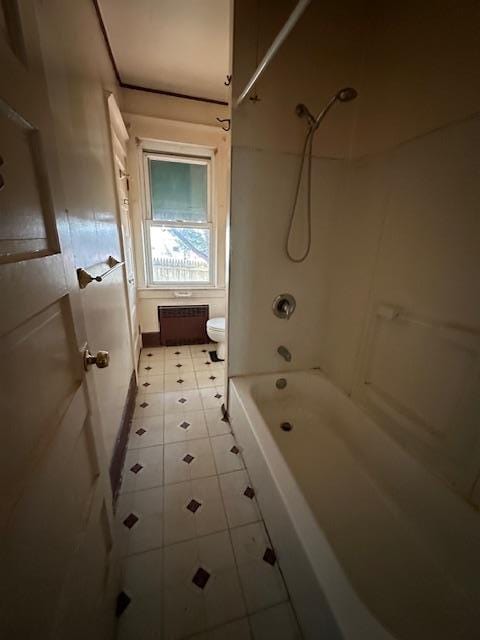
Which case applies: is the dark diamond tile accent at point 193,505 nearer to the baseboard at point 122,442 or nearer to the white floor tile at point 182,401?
the baseboard at point 122,442

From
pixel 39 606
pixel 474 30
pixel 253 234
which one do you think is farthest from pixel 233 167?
pixel 39 606

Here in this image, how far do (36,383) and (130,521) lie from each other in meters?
1.19

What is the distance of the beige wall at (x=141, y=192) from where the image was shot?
239 centimetres

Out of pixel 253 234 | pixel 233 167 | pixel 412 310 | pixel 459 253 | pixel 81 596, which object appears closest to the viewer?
pixel 81 596

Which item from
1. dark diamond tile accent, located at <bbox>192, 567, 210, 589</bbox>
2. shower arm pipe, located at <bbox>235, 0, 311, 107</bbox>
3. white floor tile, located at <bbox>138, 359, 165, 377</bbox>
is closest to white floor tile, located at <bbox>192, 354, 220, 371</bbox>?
white floor tile, located at <bbox>138, 359, 165, 377</bbox>

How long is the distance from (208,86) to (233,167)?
151cm

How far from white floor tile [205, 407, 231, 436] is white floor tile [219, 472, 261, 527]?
1.13 feet

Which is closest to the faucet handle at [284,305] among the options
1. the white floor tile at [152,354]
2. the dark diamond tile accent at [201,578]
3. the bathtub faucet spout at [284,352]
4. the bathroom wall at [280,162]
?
the bathroom wall at [280,162]

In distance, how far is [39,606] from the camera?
0.43m

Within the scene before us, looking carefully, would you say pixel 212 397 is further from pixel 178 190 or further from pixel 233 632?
pixel 178 190

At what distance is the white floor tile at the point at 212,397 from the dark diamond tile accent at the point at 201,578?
107cm

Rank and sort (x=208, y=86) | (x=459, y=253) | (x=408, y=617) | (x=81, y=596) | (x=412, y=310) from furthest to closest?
(x=208, y=86)
(x=412, y=310)
(x=459, y=253)
(x=408, y=617)
(x=81, y=596)

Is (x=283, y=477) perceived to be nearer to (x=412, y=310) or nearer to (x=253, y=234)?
(x=412, y=310)

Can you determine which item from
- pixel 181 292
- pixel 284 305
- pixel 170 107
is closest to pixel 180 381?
pixel 181 292
